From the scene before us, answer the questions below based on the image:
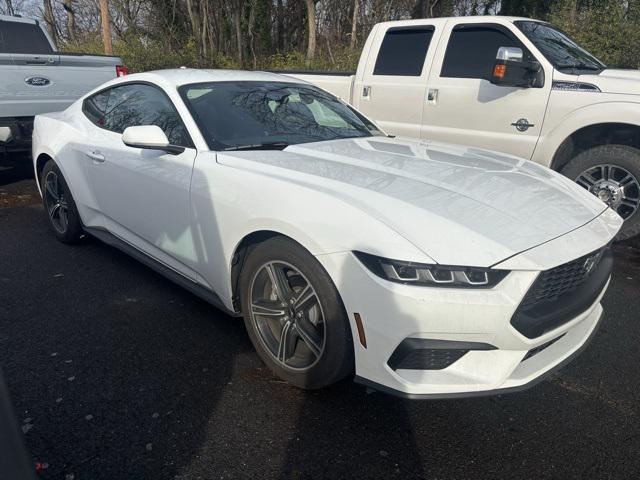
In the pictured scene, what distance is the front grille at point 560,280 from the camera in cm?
211

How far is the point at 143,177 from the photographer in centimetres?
332

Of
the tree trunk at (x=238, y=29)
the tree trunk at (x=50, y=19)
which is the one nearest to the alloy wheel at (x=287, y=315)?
the tree trunk at (x=238, y=29)

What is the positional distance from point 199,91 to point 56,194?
2.09 meters

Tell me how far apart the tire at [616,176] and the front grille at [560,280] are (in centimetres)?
261

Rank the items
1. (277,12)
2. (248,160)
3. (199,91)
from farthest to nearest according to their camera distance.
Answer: (277,12) < (199,91) < (248,160)

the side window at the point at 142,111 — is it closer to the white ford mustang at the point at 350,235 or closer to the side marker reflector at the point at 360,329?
the white ford mustang at the point at 350,235

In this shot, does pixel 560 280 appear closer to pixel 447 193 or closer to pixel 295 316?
pixel 447 193

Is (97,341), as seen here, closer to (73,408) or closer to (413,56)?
(73,408)

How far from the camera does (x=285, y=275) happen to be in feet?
8.45

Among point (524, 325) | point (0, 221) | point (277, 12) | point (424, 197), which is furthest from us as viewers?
point (277, 12)

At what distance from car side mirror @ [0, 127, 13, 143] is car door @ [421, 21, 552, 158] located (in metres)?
4.88

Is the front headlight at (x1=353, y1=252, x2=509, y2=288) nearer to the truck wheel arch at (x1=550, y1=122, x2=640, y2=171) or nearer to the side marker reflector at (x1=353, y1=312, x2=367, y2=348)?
the side marker reflector at (x1=353, y1=312, x2=367, y2=348)

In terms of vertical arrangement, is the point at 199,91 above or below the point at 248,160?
above

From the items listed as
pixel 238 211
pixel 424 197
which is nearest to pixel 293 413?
pixel 238 211
